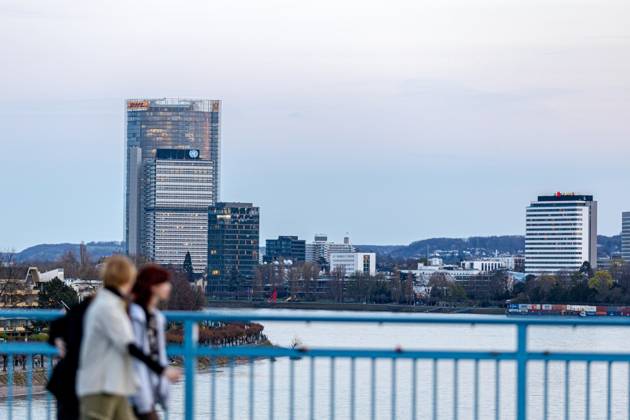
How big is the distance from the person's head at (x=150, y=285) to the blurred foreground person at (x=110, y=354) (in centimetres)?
5

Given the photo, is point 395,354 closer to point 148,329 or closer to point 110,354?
point 148,329

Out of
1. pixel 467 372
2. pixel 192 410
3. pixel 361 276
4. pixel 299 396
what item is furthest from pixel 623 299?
pixel 192 410

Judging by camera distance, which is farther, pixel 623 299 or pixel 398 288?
pixel 398 288

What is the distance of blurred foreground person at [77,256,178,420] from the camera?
6.57 m

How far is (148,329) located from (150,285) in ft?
0.83

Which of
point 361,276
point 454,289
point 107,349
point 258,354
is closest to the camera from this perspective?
point 107,349

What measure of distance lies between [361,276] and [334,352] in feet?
611

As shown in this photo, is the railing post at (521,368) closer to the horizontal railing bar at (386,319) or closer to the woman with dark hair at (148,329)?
the horizontal railing bar at (386,319)

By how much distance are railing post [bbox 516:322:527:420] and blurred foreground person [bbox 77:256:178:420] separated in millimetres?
2396

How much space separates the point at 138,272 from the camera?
6809 millimetres

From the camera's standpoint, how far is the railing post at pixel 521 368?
26.7 feet

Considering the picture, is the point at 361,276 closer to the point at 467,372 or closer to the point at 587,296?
the point at 587,296

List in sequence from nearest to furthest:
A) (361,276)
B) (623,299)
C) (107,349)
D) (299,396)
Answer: (107,349), (299,396), (623,299), (361,276)

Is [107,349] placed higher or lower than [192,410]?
higher
